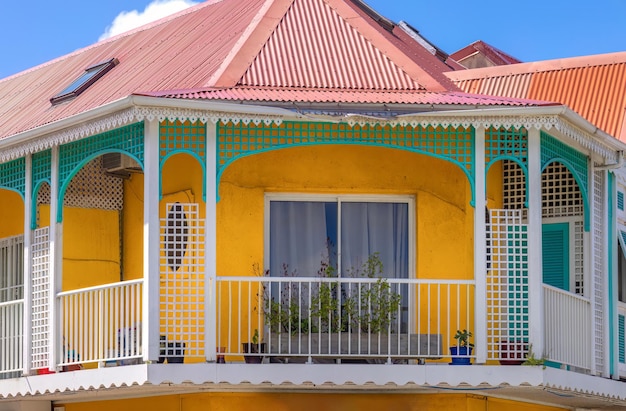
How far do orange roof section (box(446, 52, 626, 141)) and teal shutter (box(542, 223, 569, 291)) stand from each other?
288 cm

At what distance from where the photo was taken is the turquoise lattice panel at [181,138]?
18.2m

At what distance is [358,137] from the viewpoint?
61.2 ft

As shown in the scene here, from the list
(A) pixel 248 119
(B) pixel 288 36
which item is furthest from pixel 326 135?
(B) pixel 288 36

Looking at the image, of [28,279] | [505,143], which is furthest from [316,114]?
[28,279]

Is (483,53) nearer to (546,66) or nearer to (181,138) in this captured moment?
(546,66)

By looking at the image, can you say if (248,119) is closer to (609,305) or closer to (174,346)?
(174,346)

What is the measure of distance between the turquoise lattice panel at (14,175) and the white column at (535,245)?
6.53 meters

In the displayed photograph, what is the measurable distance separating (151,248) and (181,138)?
1.33 metres

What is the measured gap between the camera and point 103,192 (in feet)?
70.3

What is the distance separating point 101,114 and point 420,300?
181 inches

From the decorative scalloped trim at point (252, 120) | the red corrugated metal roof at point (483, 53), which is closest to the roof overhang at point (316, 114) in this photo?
the decorative scalloped trim at point (252, 120)

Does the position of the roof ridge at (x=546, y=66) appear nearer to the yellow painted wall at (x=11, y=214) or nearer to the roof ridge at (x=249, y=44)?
the roof ridge at (x=249, y=44)

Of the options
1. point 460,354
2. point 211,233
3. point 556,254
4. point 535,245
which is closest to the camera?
point 211,233

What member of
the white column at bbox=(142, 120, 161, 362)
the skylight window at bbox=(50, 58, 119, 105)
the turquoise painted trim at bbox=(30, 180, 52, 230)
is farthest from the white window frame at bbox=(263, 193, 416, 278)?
the skylight window at bbox=(50, 58, 119, 105)
